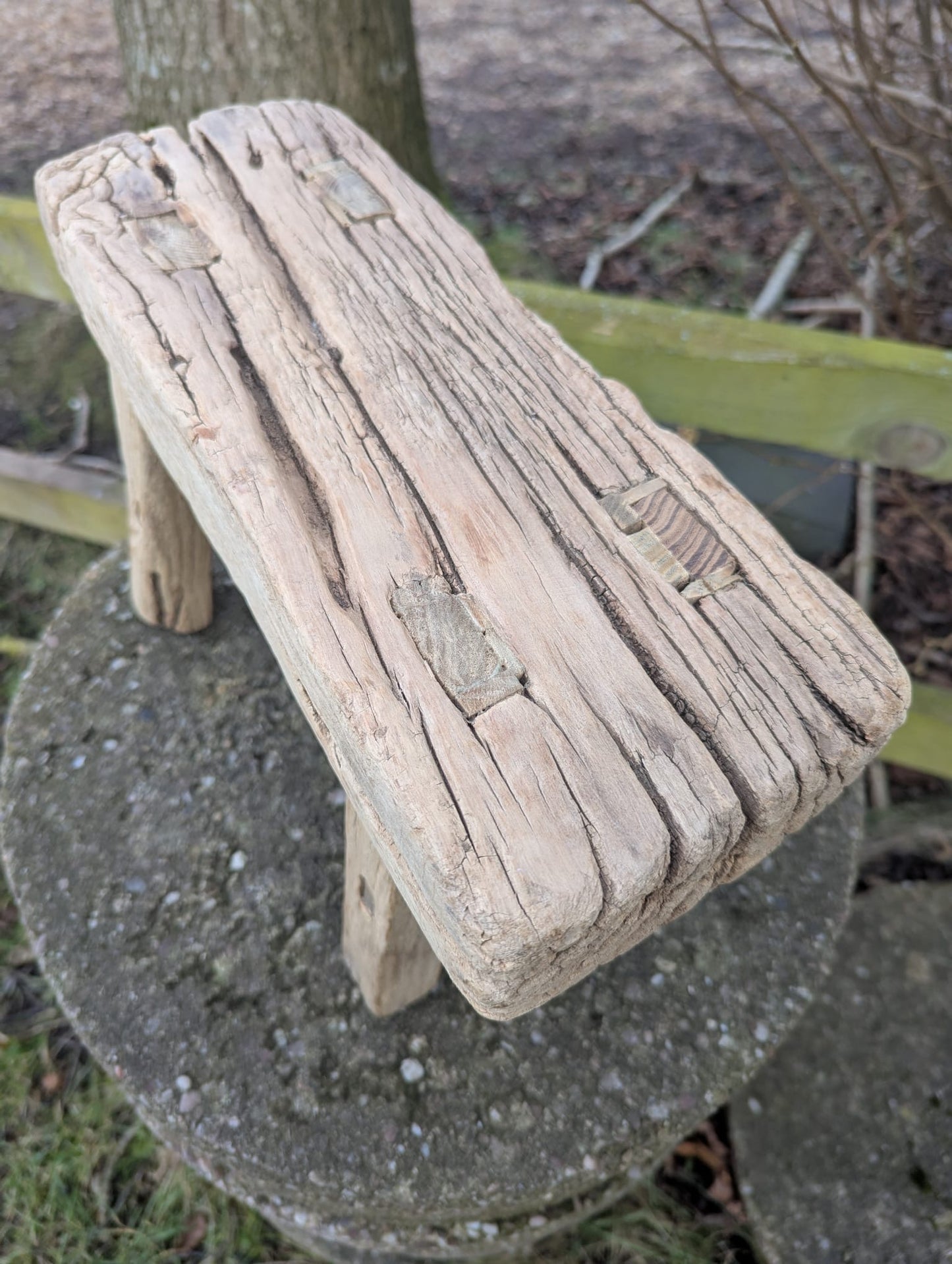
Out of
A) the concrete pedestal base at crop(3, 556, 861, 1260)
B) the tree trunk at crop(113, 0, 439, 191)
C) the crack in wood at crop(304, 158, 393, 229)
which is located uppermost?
the tree trunk at crop(113, 0, 439, 191)

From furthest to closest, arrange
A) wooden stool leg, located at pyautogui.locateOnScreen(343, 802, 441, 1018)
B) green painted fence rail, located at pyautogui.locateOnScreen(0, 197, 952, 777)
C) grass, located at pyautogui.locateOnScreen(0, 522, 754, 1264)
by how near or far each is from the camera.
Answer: grass, located at pyautogui.locateOnScreen(0, 522, 754, 1264)
green painted fence rail, located at pyautogui.locateOnScreen(0, 197, 952, 777)
wooden stool leg, located at pyautogui.locateOnScreen(343, 802, 441, 1018)

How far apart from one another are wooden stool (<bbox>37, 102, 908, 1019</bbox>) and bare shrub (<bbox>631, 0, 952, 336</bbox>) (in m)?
0.84

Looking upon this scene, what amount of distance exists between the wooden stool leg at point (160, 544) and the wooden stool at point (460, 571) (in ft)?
1.10

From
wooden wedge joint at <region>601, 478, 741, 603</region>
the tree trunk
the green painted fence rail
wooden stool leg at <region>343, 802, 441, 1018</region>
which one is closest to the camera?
wooden wedge joint at <region>601, 478, 741, 603</region>

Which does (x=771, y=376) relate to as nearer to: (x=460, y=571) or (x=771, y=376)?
(x=771, y=376)

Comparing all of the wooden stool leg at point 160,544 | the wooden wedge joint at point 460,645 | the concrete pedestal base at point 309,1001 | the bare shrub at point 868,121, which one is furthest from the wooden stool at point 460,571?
the bare shrub at point 868,121

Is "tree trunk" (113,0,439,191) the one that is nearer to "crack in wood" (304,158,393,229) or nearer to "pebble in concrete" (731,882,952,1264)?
"crack in wood" (304,158,393,229)

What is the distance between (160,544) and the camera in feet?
5.84

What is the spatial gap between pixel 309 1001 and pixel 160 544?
36.8 inches

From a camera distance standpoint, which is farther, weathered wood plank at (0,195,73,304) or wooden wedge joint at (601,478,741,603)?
weathered wood plank at (0,195,73,304)

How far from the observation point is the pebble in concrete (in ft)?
5.95

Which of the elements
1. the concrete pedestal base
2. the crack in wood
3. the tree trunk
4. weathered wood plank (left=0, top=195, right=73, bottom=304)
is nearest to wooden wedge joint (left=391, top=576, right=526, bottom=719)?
the crack in wood

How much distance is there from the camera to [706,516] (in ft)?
3.72

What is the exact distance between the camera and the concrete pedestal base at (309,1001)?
143cm
